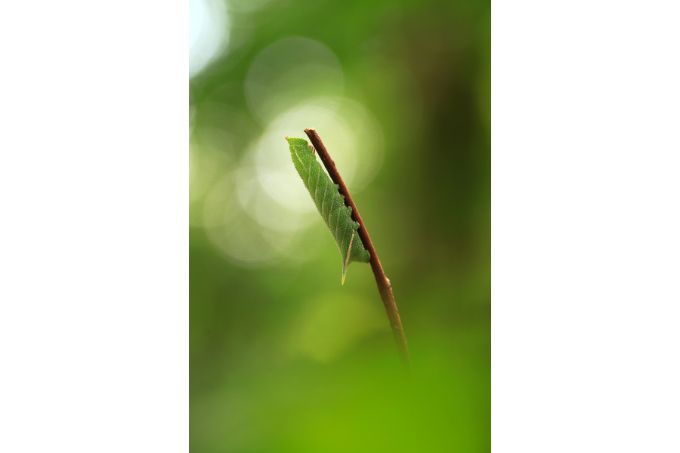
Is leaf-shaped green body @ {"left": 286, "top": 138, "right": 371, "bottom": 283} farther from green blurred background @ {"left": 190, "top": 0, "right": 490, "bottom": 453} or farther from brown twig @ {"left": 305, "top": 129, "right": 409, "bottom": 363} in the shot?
green blurred background @ {"left": 190, "top": 0, "right": 490, "bottom": 453}

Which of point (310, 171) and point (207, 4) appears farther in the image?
point (207, 4)

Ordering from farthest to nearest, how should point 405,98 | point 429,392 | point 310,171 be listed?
point 405,98, point 429,392, point 310,171

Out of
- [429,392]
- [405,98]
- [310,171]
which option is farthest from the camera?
[405,98]

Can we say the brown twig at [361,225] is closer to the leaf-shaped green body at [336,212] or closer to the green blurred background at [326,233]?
the leaf-shaped green body at [336,212]

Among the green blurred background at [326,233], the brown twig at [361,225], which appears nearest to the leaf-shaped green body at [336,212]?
the brown twig at [361,225]

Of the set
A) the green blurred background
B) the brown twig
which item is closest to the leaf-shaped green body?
the brown twig

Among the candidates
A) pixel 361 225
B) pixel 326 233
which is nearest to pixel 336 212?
pixel 361 225
